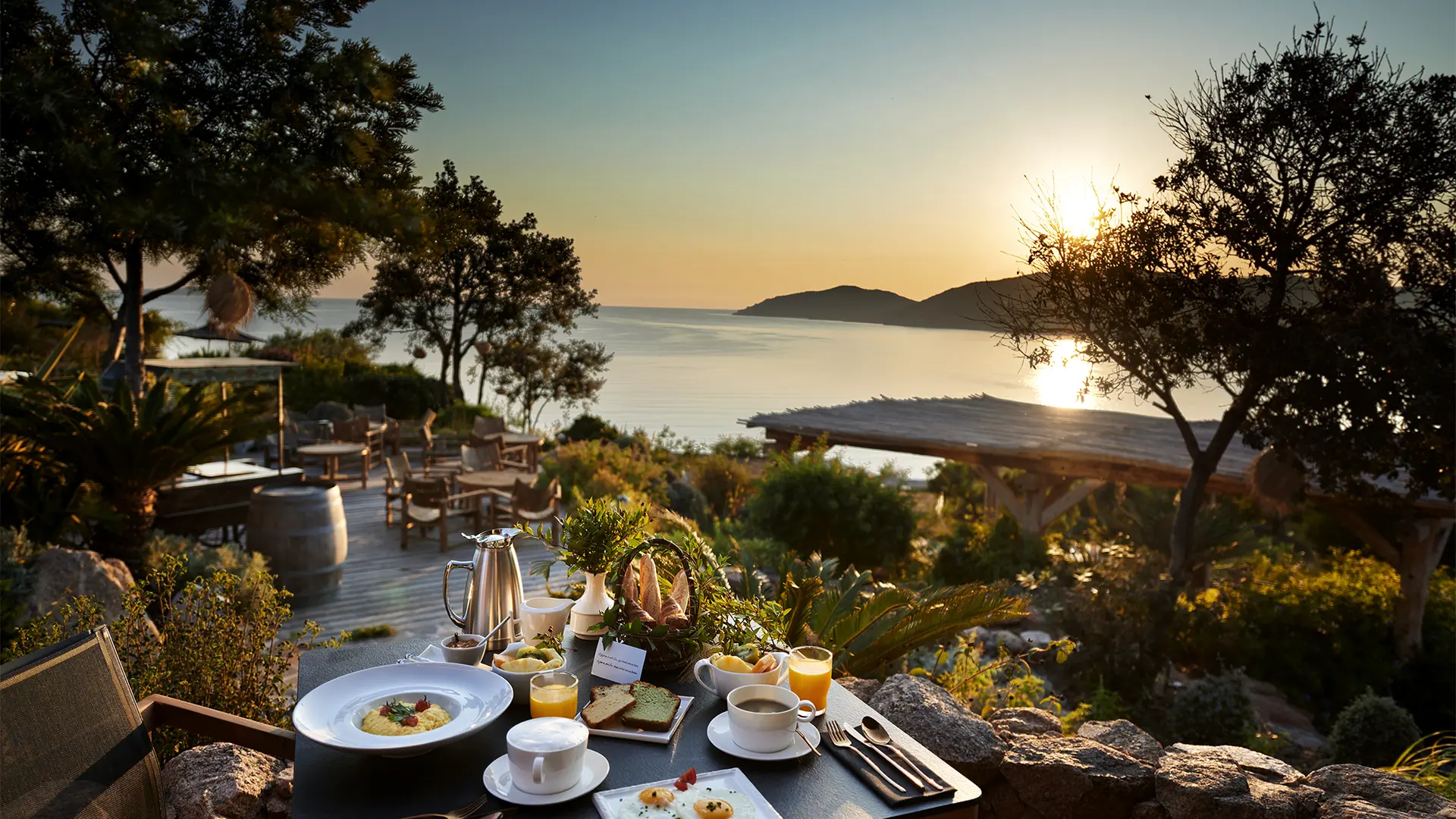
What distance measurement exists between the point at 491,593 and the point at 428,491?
20.8 feet

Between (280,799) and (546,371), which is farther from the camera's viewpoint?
(546,371)

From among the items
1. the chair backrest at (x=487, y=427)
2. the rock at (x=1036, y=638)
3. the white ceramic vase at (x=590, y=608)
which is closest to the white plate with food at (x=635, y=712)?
the white ceramic vase at (x=590, y=608)

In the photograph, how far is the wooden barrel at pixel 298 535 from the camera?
627 cm

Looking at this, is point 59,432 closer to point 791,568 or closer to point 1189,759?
point 791,568

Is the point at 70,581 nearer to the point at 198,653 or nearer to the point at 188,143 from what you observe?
the point at 198,653

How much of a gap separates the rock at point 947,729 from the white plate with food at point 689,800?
110cm

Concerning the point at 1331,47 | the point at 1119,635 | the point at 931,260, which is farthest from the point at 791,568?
the point at 931,260

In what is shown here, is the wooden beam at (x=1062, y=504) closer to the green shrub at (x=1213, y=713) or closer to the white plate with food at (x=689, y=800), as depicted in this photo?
the green shrub at (x=1213, y=713)

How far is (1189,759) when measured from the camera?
8.80 ft

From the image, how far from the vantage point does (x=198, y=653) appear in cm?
323

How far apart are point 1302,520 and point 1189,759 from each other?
12.7 m

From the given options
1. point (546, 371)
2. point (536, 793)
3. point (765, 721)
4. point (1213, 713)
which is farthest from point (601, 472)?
point (546, 371)

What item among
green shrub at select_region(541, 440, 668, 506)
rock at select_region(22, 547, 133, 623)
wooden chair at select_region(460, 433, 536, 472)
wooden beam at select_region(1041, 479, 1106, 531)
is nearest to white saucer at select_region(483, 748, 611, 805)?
rock at select_region(22, 547, 133, 623)

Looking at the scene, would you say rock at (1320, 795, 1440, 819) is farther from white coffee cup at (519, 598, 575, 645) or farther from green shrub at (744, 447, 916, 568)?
green shrub at (744, 447, 916, 568)
